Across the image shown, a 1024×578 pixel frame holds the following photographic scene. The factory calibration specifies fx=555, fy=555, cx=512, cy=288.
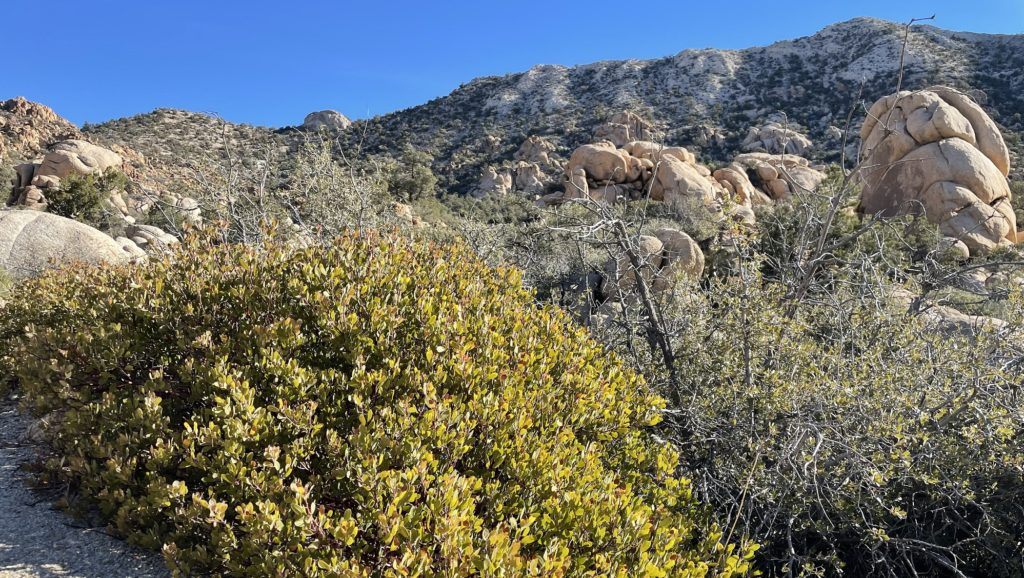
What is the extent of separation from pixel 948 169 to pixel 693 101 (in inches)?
918

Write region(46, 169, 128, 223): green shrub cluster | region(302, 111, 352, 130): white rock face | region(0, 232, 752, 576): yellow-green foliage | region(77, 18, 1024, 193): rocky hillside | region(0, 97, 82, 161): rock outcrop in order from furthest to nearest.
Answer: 1. region(302, 111, 352, 130): white rock face
2. region(77, 18, 1024, 193): rocky hillside
3. region(0, 97, 82, 161): rock outcrop
4. region(46, 169, 128, 223): green shrub cluster
5. region(0, 232, 752, 576): yellow-green foliage

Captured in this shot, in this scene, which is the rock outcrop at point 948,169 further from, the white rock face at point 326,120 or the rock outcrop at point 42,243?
the white rock face at point 326,120

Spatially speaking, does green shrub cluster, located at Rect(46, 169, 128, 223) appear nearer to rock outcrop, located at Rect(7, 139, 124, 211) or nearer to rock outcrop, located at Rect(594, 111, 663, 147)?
rock outcrop, located at Rect(7, 139, 124, 211)

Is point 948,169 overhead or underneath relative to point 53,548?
overhead

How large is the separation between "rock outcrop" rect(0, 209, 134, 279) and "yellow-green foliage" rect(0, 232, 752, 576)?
25.4 ft

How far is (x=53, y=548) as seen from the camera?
2449 millimetres

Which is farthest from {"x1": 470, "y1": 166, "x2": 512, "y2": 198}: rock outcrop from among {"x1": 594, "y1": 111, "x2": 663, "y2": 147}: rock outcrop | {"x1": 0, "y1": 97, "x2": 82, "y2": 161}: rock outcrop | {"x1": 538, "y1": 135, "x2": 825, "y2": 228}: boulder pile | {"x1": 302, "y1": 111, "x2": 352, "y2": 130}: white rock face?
{"x1": 302, "y1": 111, "x2": 352, "y2": 130}: white rock face

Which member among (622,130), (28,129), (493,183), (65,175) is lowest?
(65,175)

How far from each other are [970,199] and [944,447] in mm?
19497

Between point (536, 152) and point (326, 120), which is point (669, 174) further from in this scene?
point (326, 120)

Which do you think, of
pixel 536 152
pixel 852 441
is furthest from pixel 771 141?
pixel 852 441

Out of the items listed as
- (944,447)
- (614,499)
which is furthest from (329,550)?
(944,447)

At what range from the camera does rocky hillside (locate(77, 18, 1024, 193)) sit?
32.1 m

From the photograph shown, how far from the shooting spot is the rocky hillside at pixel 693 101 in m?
32.1
